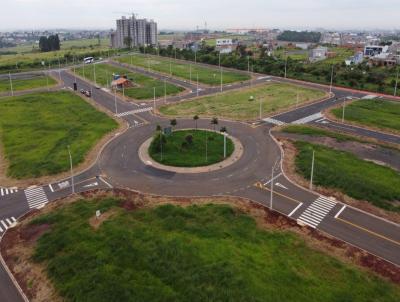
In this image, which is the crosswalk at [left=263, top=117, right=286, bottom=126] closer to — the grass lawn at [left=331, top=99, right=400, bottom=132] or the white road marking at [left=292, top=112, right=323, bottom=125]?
the white road marking at [left=292, top=112, right=323, bottom=125]

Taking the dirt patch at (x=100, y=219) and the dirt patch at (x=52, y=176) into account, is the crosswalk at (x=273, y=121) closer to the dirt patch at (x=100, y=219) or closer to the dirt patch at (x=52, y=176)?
the dirt patch at (x=52, y=176)

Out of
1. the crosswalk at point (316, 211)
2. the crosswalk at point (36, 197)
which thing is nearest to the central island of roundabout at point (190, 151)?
the crosswalk at point (316, 211)

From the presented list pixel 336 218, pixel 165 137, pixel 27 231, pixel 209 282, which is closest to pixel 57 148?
pixel 165 137

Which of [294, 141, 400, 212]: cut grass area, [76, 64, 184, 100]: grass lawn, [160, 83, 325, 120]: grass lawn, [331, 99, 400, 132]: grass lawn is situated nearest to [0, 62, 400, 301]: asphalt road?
[294, 141, 400, 212]: cut grass area

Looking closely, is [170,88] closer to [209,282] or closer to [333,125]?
[333,125]

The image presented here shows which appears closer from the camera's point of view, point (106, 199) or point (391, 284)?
point (391, 284)

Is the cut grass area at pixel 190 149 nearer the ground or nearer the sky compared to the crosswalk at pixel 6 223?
nearer the sky
